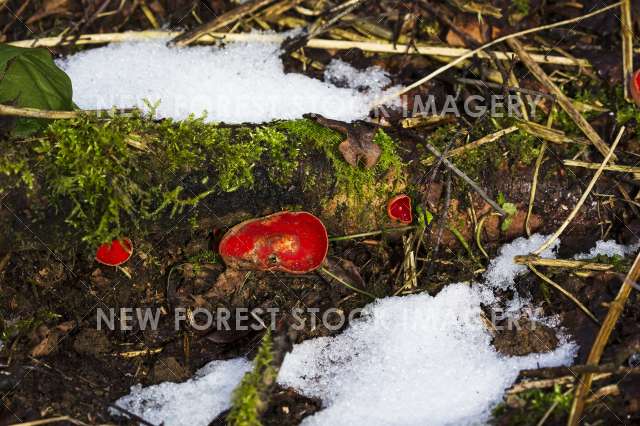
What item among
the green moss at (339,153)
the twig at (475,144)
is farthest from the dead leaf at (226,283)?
the twig at (475,144)

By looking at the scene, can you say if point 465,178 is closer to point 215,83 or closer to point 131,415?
point 215,83

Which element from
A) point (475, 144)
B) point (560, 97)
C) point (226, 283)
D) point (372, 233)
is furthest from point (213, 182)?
point (560, 97)

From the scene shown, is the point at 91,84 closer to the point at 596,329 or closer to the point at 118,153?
the point at 118,153

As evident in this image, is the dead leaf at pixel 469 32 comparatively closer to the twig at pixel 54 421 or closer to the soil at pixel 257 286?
the soil at pixel 257 286

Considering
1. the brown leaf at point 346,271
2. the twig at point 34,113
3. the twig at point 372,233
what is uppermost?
the twig at point 34,113

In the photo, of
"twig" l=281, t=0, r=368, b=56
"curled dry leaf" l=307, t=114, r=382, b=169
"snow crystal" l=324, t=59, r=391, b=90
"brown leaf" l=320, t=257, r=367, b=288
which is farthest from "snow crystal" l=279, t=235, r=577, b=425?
"twig" l=281, t=0, r=368, b=56

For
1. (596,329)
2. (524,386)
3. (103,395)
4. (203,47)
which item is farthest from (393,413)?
(203,47)
